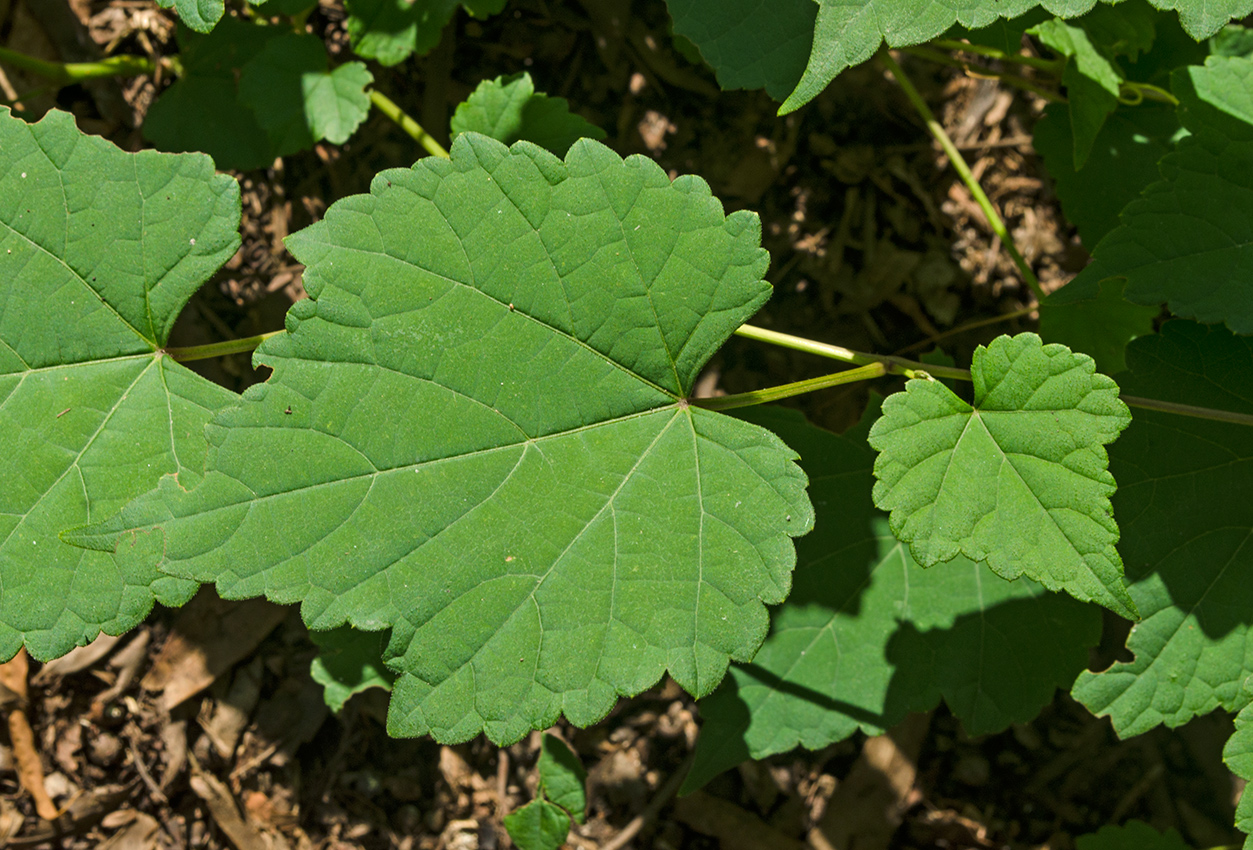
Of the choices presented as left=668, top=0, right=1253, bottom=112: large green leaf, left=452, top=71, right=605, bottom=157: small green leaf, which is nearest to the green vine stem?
left=668, top=0, right=1253, bottom=112: large green leaf

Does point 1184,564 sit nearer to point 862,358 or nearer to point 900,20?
point 862,358

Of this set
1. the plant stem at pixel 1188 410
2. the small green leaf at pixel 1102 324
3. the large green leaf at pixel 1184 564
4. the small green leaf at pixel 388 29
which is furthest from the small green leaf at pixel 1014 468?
the small green leaf at pixel 388 29

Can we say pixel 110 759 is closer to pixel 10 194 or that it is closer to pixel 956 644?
pixel 10 194

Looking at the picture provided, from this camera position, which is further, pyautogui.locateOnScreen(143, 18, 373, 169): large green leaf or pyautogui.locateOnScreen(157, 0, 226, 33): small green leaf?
pyautogui.locateOnScreen(143, 18, 373, 169): large green leaf

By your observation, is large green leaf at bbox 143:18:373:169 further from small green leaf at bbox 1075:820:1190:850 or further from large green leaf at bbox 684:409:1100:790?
small green leaf at bbox 1075:820:1190:850

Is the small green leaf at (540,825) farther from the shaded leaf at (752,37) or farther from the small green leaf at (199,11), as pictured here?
the small green leaf at (199,11)

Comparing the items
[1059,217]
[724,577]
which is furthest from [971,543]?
[1059,217]
